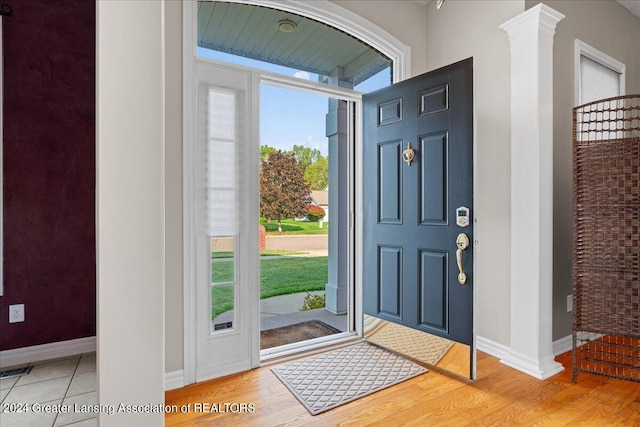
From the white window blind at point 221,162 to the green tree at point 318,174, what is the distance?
4033 millimetres

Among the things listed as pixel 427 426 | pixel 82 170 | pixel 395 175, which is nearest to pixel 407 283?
pixel 395 175

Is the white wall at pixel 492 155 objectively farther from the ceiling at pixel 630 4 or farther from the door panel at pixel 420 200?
the ceiling at pixel 630 4

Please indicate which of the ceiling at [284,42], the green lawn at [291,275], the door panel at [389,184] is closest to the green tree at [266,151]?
the green lawn at [291,275]

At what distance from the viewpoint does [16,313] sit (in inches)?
101

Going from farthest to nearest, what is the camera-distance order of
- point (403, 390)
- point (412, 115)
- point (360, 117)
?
point (360, 117) < point (412, 115) < point (403, 390)

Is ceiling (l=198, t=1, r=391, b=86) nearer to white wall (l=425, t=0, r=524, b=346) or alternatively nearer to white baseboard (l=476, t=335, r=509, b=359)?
white wall (l=425, t=0, r=524, b=346)

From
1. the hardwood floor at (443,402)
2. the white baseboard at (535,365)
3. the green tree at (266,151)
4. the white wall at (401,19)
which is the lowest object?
the hardwood floor at (443,402)

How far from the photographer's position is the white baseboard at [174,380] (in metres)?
2.20

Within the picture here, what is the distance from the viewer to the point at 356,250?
3221mm

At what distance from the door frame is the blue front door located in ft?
0.46

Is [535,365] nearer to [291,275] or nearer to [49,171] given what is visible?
[49,171]

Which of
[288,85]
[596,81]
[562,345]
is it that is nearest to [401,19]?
[288,85]

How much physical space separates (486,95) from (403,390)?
7.41 ft

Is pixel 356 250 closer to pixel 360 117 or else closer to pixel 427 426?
pixel 360 117
